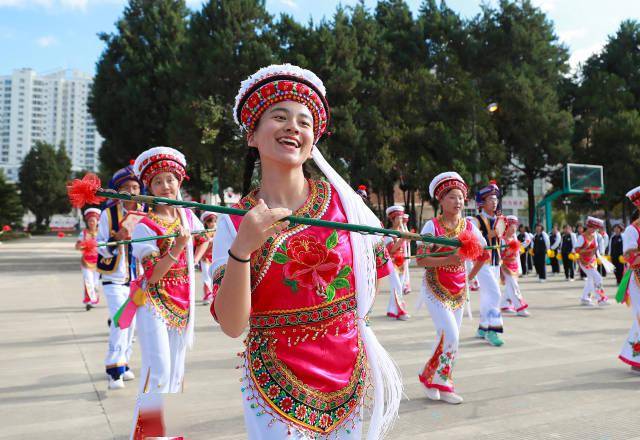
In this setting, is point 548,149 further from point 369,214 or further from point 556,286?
point 369,214

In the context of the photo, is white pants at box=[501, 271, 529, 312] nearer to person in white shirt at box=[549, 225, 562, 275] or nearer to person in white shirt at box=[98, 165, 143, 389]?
person in white shirt at box=[98, 165, 143, 389]

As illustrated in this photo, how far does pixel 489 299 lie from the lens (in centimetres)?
840

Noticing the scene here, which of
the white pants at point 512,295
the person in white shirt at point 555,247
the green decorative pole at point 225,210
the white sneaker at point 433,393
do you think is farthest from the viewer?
the person in white shirt at point 555,247

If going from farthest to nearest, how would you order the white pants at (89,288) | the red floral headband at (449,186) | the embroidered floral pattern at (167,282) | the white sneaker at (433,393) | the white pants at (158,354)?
the white pants at (89,288), the red floral headband at (449,186), the white sneaker at (433,393), the embroidered floral pattern at (167,282), the white pants at (158,354)

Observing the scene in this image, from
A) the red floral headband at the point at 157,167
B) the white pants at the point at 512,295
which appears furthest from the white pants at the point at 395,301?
the red floral headband at the point at 157,167

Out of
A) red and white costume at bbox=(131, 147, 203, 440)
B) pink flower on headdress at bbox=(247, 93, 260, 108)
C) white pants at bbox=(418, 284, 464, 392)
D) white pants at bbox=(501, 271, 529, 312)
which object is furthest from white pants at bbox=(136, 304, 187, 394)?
white pants at bbox=(501, 271, 529, 312)

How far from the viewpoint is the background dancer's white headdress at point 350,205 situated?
2326 mm

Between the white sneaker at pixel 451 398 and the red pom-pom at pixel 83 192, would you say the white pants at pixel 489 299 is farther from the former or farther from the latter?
the red pom-pom at pixel 83 192

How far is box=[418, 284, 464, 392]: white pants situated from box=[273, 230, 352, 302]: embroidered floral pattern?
346 centimetres

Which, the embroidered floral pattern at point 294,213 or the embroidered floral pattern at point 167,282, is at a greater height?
the embroidered floral pattern at point 294,213

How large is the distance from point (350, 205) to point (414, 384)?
13.4ft

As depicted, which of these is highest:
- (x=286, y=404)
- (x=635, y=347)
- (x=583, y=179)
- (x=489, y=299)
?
(x=583, y=179)

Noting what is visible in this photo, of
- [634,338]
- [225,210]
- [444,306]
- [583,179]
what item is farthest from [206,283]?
[583,179]

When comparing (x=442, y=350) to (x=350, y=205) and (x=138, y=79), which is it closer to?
(x=350, y=205)
